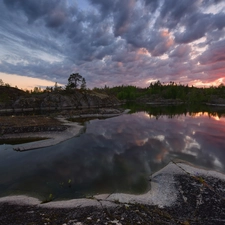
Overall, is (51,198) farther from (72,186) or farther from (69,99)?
(69,99)

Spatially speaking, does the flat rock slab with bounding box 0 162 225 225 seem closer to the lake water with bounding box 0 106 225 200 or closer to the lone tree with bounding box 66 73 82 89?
the lake water with bounding box 0 106 225 200

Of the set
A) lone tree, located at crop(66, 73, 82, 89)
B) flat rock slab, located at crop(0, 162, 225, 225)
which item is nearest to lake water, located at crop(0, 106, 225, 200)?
flat rock slab, located at crop(0, 162, 225, 225)

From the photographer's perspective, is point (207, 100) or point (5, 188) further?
point (207, 100)

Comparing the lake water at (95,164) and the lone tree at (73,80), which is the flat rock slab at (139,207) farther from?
the lone tree at (73,80)

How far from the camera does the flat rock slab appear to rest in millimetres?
10312

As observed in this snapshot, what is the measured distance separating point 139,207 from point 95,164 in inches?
410

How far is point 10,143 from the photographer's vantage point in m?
30.5

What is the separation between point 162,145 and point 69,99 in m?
114

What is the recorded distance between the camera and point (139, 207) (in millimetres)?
11766

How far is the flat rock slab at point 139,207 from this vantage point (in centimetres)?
1031

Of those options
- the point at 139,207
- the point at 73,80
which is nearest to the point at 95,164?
the point at 139,207

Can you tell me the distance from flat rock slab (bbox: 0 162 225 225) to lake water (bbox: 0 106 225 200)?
1582 millimetres

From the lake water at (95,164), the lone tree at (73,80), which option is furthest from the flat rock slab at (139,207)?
the lone tree at (73,80)

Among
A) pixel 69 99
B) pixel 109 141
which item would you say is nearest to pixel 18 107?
pixel 69 99
